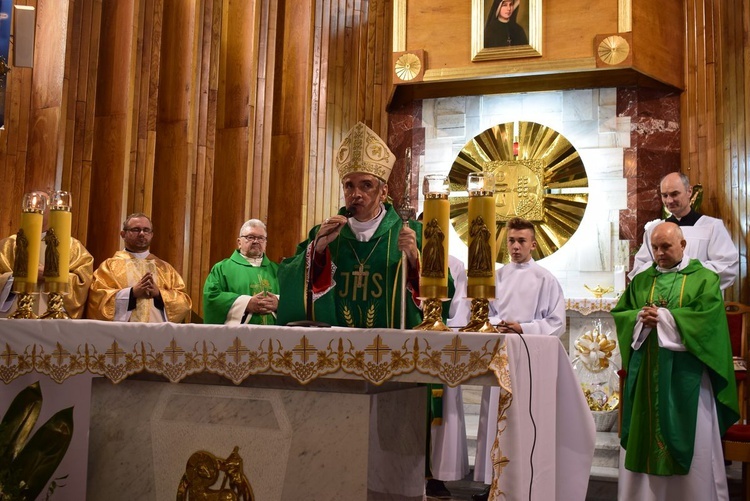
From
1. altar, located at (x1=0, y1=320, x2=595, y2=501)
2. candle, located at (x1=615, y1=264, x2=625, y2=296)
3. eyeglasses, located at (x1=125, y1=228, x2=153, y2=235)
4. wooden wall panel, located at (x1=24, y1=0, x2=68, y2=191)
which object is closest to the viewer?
altar, located at (x1=0, y1=320, x2=595, y2=501)

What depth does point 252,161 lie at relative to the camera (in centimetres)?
801

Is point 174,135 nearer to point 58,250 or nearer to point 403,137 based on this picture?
point 403,137

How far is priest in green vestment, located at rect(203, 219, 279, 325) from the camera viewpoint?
6168 millimetres

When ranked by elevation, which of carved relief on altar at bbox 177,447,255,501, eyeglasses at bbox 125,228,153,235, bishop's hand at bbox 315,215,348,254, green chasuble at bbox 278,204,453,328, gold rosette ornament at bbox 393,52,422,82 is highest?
gold rosette ornament at bbox 393,52,422,82

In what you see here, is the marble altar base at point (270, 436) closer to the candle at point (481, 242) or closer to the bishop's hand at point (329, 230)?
the candle at point (481, 242)

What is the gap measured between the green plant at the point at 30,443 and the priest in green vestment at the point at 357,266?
1.05 m

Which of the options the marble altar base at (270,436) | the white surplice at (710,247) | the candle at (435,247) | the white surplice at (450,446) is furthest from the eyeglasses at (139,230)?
the white surplice at (710,247)

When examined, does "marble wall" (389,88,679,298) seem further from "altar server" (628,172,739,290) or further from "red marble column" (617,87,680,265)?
"altar server" (628,172,739,290)

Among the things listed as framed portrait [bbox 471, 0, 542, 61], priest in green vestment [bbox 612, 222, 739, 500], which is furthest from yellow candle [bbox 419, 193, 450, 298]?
framed portrait [bbox 471, 0, 542, 61]

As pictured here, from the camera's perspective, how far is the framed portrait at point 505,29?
28.2ft

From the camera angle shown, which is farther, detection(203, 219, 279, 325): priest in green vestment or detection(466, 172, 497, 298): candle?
detection(203, 219, 279, 325): priest in green vestment

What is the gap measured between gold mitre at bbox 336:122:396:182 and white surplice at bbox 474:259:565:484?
2179 mm

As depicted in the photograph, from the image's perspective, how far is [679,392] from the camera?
500 cm

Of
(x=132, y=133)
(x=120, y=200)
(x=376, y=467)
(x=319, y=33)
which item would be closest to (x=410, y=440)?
(x=376, y=467)
